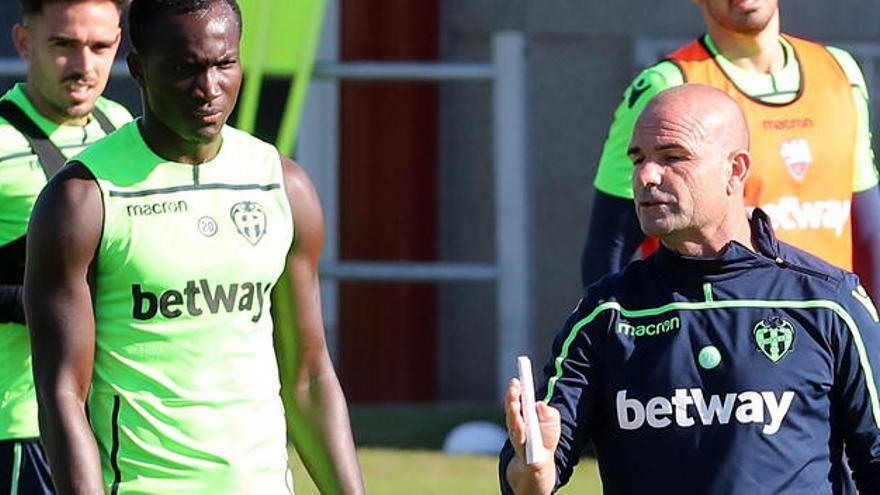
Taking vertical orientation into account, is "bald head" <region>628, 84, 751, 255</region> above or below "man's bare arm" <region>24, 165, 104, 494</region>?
above

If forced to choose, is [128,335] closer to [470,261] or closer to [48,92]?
[48,92]

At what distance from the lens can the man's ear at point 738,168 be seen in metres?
4.70

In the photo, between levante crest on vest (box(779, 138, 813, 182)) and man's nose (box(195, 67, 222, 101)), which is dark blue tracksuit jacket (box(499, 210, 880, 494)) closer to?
man's nose (box(195, 67, 222, 101))

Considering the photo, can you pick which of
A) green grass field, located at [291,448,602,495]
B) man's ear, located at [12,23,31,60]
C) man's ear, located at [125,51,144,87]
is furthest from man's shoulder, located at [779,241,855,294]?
green grass field, located at [291,448,602,495]

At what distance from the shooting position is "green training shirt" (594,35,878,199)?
6020mm

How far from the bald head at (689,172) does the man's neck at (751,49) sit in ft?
4.59

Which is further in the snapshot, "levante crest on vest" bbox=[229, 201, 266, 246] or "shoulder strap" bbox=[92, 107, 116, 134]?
"shoulder strap" bbox=[92, 107, 116, 134]

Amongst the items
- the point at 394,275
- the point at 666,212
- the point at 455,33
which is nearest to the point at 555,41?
the point at 455,33

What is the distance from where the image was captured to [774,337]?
15.0ft

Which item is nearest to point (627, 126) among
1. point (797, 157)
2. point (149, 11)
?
point (797, 157)

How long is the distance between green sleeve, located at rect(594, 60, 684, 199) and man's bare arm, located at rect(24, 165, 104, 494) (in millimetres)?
1912

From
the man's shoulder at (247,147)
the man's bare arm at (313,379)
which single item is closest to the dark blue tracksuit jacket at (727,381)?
the man's bare arm at (313,379)

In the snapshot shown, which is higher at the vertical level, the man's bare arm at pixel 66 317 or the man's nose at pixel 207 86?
the man's nose at pixel 207 86

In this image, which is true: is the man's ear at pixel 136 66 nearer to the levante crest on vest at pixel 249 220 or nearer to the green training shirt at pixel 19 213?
the levante crest on vest at pixel 249 220
